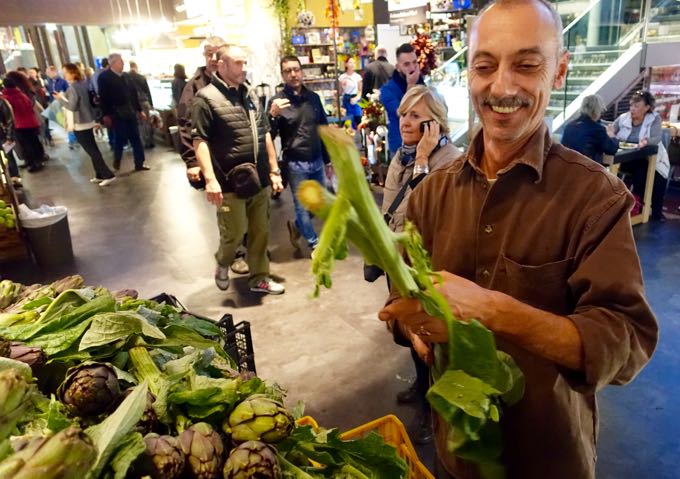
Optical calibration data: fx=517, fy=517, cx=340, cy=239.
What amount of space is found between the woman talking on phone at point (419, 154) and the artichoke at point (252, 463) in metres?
1.53

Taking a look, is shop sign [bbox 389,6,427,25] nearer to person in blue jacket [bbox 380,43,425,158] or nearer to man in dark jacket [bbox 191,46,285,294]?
person in blue jacket [bbox 380,43,425,158]

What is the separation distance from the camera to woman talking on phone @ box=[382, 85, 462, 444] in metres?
2.49

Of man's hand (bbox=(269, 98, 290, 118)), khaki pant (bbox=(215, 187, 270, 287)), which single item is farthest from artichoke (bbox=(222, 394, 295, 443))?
man's hand (bbox=(269, 98, 290, 118))

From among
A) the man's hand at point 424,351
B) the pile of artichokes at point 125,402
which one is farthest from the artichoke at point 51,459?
the man's hand at point 424,351

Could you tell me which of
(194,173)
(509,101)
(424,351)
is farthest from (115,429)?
(194,173)

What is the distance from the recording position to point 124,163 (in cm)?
1012

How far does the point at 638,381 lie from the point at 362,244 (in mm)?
2919

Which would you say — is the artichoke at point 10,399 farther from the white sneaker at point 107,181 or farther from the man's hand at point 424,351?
the white sneaker at point 107,181

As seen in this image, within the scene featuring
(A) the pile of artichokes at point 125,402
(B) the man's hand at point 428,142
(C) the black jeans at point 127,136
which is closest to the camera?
(A) the pile of artichokes at point 125,402

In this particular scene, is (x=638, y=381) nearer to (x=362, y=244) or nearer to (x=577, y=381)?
(x=577, y=381)

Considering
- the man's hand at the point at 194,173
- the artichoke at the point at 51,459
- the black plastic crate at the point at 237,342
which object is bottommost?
the black plastic crate at the point at 237,342

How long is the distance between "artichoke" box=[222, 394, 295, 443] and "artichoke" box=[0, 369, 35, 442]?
16.4 inches

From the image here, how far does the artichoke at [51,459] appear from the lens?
722 mm

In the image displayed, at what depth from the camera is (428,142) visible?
8.19 ft
